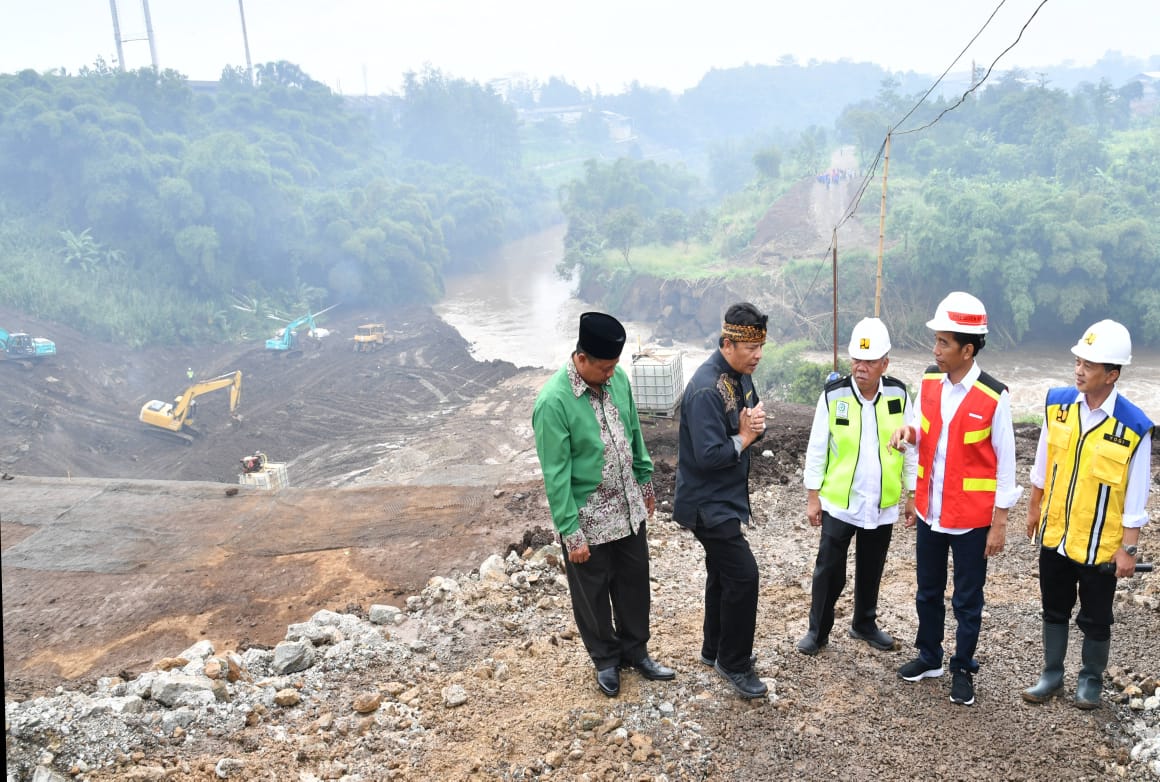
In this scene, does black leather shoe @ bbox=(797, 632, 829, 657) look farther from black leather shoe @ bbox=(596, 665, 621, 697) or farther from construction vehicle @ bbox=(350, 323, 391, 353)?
construction vehicle @ bbox=(350, 323, 391, 353)

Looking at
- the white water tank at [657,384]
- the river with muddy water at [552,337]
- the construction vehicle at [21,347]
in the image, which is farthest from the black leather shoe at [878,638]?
the construction vehicle at [21,347]

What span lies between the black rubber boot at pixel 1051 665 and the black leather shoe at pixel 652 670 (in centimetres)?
147

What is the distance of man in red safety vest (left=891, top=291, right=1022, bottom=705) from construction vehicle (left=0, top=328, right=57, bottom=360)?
26.2 metres

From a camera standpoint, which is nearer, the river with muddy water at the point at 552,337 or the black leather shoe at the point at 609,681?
the black leather shoe at the point at 609,681

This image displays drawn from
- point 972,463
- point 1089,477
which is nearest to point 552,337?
point 972,463

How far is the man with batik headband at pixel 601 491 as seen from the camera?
11.2ft

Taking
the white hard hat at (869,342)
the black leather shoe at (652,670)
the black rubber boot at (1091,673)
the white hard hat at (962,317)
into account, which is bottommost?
the black leather shoe at (652,670)

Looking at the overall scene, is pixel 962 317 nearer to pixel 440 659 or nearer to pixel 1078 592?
pixel 1078 592

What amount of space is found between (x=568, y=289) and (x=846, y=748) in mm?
43875

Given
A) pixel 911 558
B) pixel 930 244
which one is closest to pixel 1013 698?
pixel 911 558

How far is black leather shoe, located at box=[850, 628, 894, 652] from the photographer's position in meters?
4.02

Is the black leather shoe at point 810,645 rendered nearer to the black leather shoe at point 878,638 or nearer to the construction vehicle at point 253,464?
the black leather shoe at point 878,638

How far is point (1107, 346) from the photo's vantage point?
123 inches

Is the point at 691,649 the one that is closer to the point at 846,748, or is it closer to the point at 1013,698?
the point at 846,748
